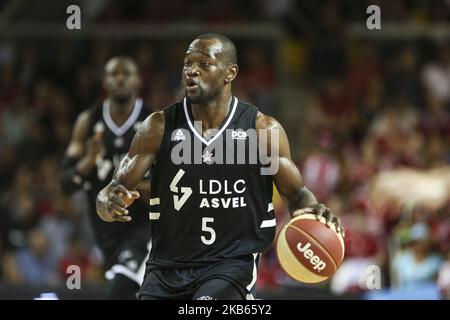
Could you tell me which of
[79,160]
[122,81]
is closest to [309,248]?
[122,81]

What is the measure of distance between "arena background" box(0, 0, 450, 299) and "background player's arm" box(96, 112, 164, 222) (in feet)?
18.1

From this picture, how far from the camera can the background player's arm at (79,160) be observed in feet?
29.0

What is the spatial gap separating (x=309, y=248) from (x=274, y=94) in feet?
30.0

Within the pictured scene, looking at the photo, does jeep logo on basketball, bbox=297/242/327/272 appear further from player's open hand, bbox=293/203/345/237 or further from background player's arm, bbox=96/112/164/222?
background player's arm, bbox=96/112/164/222

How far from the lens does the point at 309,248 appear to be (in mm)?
6520

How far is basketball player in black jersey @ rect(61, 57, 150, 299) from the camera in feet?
28.6

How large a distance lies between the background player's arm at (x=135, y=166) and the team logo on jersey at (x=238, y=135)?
0.46m
